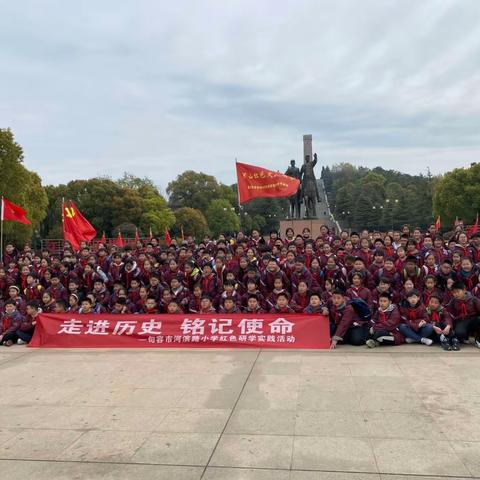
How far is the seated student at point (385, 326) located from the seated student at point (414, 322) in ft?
0.38

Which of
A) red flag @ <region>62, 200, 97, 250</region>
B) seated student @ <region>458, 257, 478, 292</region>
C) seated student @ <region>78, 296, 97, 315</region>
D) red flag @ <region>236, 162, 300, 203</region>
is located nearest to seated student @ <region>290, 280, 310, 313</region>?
seated student @ <region>458, 257, 478, 292</region>

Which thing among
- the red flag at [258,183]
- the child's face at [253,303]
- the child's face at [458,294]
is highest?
the red flag at [258,183]

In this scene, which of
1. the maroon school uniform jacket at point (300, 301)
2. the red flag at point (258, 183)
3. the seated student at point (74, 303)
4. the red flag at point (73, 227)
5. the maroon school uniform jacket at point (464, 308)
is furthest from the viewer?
the red flag at point (73, 227)

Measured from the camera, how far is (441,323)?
23.9ft

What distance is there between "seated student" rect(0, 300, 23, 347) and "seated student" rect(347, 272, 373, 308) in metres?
5.94

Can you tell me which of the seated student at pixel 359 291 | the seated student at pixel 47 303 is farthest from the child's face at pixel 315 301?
the seated student at pixel 47 303

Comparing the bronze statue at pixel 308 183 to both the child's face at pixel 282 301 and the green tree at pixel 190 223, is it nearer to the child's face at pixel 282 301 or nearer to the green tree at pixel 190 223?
the child's face at pixel 282 301

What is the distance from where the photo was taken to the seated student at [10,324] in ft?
27.8

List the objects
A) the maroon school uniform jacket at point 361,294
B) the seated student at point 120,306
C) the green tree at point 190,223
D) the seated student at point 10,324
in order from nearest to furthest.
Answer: the maroon school uniform jacket at point 361,294 < the seated student at point 10,324 < the seated student at point 120,306 < the green tree at point 190,223

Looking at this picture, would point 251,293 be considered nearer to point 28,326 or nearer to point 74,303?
point 74,303

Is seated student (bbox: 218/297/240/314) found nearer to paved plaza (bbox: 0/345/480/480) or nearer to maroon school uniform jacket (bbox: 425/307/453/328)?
paved plaza (bbox: 0/345/480/480)

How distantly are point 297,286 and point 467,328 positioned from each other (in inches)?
115

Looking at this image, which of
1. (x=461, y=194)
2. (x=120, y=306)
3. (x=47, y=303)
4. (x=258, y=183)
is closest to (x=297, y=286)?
(x=120, y=306)

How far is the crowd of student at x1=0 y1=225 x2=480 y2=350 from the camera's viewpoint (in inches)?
293
